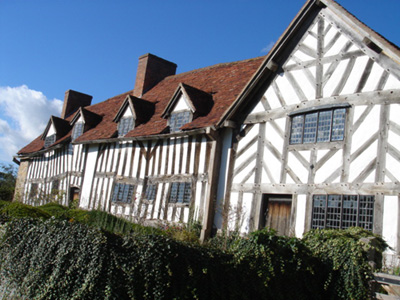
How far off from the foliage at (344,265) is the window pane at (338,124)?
3101 mm

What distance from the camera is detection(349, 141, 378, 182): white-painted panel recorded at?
30.8 ft

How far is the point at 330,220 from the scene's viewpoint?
9820 millimetres

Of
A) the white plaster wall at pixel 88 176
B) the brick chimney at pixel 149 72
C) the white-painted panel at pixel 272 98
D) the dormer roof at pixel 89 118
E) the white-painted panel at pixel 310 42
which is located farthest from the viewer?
the brick chimney at pixel 149 72

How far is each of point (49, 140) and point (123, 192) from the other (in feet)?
30.0

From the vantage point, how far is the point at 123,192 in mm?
16406

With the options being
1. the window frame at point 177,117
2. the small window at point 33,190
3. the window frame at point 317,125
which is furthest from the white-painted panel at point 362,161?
the small window at point 33,190

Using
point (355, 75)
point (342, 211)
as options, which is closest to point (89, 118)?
point (355, 75)

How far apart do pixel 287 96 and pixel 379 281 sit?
5.79m

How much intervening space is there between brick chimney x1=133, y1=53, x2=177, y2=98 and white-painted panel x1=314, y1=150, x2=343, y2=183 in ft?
39.4

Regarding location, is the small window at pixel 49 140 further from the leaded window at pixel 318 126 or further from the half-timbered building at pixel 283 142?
the leaded window at pixel 318 126

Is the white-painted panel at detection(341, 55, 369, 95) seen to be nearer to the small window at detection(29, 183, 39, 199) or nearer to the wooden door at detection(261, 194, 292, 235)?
the wooden door at detection(261, 194, 292, 235)

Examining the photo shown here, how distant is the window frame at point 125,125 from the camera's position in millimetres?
17094

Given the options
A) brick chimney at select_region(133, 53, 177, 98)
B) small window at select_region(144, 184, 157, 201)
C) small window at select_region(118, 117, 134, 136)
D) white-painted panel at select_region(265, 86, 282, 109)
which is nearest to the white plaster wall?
small window at select_region(118, 117, 134, 136)

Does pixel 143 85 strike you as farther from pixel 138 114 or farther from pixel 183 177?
pixel 183 177
